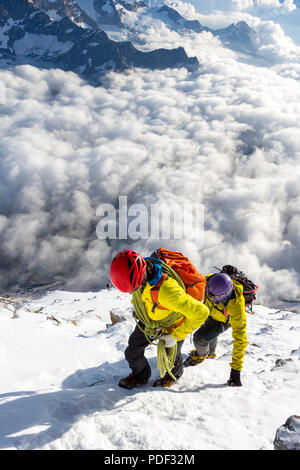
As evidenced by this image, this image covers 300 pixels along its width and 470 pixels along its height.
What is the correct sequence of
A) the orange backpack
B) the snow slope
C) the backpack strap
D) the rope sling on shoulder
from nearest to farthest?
the snow slope → the backpack strap → the orange backpack → the rope sling on shoulder

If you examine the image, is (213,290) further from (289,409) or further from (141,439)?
(141,439)

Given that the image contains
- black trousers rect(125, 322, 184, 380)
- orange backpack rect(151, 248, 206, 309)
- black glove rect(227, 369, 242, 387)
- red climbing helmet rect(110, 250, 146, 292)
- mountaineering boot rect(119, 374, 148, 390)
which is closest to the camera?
red climbing helmet rect(110, 250, 146, 292)

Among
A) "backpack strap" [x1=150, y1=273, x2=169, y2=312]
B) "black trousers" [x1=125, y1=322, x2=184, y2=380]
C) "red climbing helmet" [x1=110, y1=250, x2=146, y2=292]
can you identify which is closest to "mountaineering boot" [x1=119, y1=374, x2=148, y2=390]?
"black trousers" [x1=125, y1=322, x2=184, y2=380]

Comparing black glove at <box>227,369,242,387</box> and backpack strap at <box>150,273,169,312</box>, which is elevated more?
backpack strap at <box>150,273,169,312</box>

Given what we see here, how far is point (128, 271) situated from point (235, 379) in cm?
322

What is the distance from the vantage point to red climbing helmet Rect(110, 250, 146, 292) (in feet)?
11.6

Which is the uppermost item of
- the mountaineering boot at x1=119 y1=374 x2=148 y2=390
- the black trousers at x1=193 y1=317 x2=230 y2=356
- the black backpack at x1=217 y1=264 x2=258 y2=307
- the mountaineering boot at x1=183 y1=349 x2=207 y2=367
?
the black backpack at x1=217 y1=264 x2=258 y2=307

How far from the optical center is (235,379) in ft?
16.1

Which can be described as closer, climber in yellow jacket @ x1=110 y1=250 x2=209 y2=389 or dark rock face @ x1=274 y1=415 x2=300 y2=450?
dark rock face @ x1=274 y1=415 x2=300 y2=450

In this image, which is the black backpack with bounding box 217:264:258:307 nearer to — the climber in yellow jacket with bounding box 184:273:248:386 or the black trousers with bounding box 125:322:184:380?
the climber in yellow jacket with bounding box 184:273:248:386

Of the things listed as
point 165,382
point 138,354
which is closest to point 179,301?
point 138,354

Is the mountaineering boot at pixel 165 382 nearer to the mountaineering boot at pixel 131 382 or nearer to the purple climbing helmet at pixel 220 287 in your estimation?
the mountaineering boot at pixel 131 382

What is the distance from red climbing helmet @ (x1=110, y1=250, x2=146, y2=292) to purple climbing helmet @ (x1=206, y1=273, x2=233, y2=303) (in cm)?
177

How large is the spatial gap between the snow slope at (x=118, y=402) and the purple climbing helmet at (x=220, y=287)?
5.34 ft
